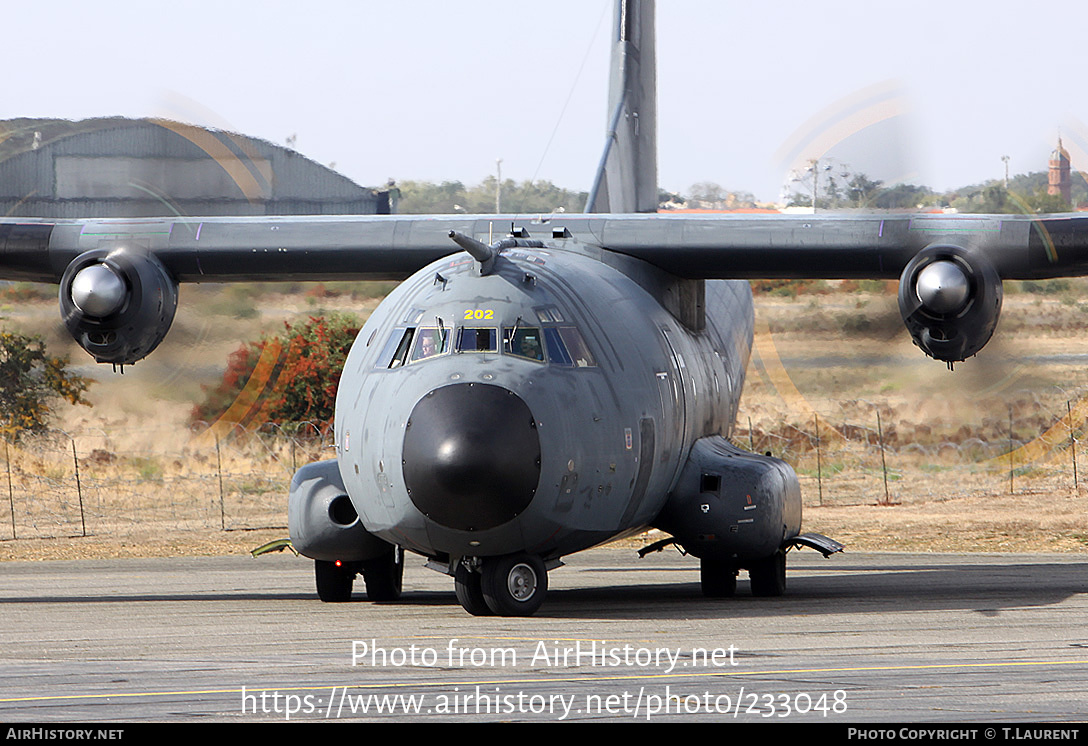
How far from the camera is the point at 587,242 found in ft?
60.5

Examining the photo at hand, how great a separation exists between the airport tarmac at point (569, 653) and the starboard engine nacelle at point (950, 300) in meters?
2.84

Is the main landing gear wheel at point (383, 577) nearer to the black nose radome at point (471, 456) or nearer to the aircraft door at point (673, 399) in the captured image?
the aircraft door at point (673, 399)

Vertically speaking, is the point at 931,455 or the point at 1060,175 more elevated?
the point at 1060,175

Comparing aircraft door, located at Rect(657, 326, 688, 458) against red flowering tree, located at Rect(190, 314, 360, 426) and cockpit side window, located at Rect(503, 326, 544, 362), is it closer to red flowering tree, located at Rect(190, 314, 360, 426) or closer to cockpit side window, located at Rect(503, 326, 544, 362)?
cockpit side window, located at Rect(503, 326, 544, 362)

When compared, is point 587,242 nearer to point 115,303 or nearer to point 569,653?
point 115,303

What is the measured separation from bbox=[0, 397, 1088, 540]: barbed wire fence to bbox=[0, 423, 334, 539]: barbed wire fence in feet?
0.13

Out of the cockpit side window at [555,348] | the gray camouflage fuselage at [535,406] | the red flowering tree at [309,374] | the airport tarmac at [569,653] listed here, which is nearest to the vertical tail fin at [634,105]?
the airport tarmac at [569,653]

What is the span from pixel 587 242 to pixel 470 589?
517 centimetres

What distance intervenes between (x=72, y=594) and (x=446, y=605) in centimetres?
558

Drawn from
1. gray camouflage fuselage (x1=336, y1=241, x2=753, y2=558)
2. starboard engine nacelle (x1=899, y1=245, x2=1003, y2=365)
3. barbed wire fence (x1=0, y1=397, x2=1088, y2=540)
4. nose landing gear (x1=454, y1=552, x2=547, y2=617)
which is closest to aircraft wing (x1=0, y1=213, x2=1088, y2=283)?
starboard engine nacelle (x1=899, y1=245, x2=1003, y2=365)

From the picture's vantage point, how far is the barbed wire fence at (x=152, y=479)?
3094cm

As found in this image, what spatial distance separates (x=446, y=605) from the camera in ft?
56.4

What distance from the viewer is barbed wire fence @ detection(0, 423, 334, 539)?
102 ft

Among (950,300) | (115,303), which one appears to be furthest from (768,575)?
(115,303)
